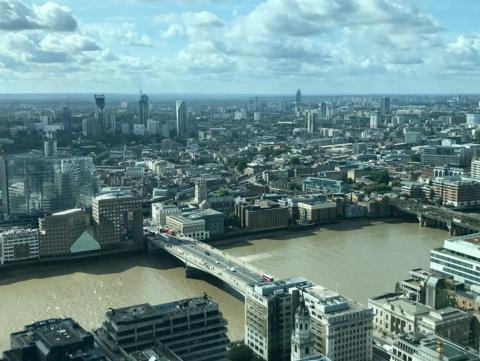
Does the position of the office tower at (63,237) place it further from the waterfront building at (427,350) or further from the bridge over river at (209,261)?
the waterfront building at (427,350)

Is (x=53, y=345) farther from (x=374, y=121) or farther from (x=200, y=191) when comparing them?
(x=374, y=121)

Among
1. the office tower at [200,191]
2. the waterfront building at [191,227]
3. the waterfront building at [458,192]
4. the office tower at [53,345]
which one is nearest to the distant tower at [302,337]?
the office tower at [53,345]

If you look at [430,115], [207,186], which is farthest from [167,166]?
[430,115]

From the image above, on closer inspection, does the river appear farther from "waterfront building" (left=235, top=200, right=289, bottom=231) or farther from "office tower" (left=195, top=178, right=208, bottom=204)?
"office tower" (left=195, top=178, right=208, bottom=204)

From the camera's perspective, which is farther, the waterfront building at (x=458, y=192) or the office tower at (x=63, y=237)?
the waterfront building at (x=458, y=192)

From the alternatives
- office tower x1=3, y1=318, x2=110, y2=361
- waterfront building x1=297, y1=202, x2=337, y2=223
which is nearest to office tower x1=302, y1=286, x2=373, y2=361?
office tower x1=3, y1=318, x2=110, y2=361

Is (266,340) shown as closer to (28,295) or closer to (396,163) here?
(28,295)
